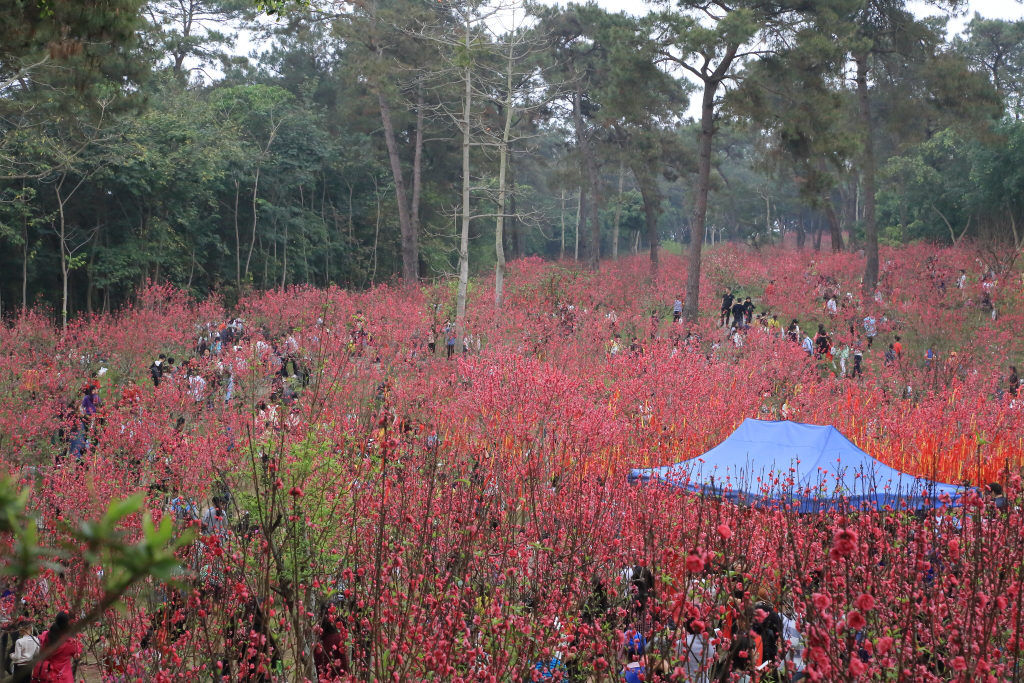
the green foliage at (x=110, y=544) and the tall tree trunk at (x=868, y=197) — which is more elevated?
the tall tree trunk at (x=868, y=197)

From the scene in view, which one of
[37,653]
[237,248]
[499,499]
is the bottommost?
[37,653]

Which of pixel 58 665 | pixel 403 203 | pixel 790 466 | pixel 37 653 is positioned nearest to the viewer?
→ pixel 37 653

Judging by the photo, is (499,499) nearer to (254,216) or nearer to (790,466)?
(790,466)

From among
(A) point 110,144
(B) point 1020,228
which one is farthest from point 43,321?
(B) point 1020,228

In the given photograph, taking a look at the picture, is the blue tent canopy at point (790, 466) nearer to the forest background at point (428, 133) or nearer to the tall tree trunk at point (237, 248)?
the forest background at point (428, 133)

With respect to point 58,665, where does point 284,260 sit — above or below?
above

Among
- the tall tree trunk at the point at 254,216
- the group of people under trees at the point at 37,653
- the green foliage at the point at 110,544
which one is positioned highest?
the tall tree trunk at the point at 254,216

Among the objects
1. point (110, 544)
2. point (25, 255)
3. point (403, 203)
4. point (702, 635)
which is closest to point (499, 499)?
point (702, 635)

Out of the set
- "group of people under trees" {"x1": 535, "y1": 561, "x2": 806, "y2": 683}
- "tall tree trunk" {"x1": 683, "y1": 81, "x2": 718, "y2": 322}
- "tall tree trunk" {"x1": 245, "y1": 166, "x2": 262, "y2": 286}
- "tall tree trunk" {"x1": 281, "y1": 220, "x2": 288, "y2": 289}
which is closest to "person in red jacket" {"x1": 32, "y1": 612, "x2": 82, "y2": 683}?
"group of people under trees" {"x1": 535, "y1": 561, "x2": 806, "y2": 683}

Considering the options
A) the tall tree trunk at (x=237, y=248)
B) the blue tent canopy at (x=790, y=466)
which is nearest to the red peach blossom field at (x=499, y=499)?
the blue tent canopy at (x=790, y=466)

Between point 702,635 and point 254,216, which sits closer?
point 702,635

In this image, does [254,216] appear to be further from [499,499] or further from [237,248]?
[499,499]

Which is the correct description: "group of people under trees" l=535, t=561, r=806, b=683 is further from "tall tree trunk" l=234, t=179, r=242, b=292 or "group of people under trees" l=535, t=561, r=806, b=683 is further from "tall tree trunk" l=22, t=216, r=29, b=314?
"tall tree trunk" l=234, t=179, r=242, b=292

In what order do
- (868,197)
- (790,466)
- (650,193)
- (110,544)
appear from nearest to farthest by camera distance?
(110,544) → (790,466) → (868,197) → (650,193)
